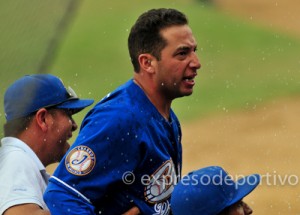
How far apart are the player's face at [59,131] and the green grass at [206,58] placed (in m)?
7.41

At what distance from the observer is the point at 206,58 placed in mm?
13531

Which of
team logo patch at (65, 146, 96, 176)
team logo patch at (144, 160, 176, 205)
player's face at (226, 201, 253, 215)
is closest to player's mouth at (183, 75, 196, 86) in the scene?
team logo patch at (144, 160, 176, 205)

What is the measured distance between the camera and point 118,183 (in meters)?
3.27

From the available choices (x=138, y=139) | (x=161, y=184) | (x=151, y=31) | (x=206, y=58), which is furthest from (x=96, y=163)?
(x=206, y=58)

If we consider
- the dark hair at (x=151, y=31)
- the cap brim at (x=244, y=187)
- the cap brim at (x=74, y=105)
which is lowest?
the cap brim at (x=244, y=187)

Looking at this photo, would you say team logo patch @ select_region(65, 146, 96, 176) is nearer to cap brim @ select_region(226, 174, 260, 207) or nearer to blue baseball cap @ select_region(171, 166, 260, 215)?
blue baseball cap @ select_region(171, 166, 260, 215)

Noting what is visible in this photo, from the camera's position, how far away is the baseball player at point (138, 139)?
3.21 meters

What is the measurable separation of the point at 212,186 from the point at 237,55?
35.5ft

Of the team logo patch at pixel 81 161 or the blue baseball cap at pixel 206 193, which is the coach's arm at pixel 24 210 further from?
the blue baseball cap at pixel 206 193

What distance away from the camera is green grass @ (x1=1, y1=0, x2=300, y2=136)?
39.5 feet

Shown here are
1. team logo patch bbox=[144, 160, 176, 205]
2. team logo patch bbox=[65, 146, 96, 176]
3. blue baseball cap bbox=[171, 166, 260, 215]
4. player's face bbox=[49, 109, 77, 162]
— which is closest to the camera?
blue baseball cap bbox=[171, 166, 260, 215]

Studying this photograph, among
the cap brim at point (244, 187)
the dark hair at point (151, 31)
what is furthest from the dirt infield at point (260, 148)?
the cap brim at point (244, 187)

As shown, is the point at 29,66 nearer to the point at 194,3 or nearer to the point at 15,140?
the point at 15,140

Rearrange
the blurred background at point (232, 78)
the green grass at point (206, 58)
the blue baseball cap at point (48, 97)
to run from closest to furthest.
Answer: the blue baseball cap at point (48, 97) → the blurred background at point (232, 78) → the green grass at point (206, 58)
